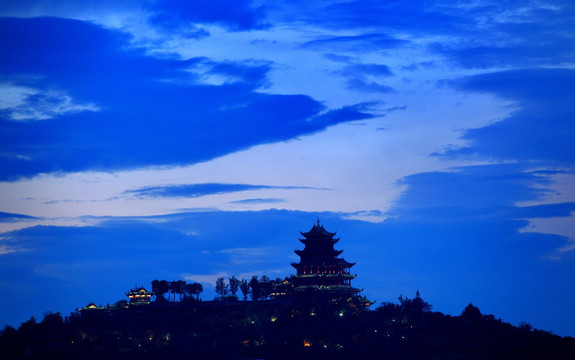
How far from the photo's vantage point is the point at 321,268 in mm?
152375

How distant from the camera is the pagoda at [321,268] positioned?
486 ft

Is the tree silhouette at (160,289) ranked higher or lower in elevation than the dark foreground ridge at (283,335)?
higher

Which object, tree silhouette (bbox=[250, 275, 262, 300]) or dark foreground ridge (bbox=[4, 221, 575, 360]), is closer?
dark foreground ridge (bbox=[4, 221, 575, 360])

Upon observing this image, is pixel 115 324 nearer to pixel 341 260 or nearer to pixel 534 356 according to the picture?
pixel 341 260

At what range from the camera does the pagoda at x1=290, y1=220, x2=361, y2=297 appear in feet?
486

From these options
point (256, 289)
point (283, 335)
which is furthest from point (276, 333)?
point (256, 289)

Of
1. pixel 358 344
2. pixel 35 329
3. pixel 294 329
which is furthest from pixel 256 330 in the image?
pixel 35 329

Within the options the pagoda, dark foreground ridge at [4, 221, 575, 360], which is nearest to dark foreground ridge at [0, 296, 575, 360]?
dark foreground ridge at [4, 221, 575, 360]

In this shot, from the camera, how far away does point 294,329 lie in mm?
125062

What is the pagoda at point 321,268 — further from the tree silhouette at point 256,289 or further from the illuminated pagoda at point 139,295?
the illuminated pagoda at point 139,295

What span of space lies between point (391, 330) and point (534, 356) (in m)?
20.4

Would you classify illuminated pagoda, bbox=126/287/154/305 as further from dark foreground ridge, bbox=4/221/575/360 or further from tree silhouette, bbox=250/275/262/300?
tree silhouette, bbox=250/275/262/300

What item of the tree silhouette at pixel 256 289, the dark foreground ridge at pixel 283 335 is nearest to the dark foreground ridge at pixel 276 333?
the dark foreground ridge at pixel 283 335

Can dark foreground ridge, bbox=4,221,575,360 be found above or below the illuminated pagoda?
below
